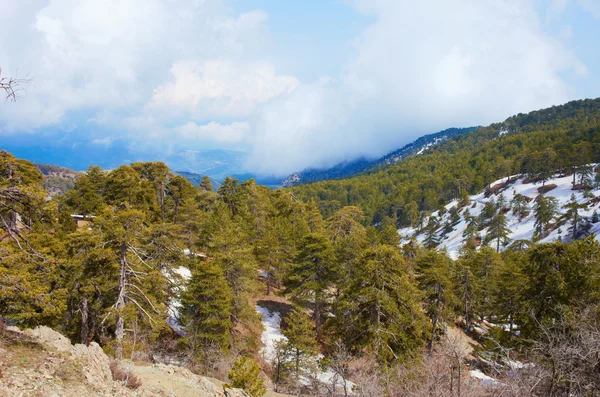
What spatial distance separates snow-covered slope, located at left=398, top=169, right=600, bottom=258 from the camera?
7262 cm

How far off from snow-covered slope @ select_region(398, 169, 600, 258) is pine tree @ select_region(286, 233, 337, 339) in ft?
144

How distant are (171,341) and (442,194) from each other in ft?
415

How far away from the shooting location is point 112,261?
14.5 m

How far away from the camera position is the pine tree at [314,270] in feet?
84.9

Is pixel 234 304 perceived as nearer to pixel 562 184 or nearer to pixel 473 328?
pixel 473 328

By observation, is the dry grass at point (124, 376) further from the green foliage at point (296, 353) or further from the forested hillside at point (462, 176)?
the forested hillside at point (462, 176)

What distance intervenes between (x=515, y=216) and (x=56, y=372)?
343ft

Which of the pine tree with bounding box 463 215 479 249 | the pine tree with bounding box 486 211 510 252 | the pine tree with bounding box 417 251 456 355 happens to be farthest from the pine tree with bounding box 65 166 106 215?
the pine tree with bounding box 463 215 479 249

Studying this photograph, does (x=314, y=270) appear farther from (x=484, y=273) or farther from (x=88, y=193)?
(x=88, y=193)

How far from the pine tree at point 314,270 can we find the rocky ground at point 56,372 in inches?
581

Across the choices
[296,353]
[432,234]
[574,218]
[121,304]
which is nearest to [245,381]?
[121,304]

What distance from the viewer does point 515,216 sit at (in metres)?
88.2

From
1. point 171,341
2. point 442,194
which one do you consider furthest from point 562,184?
point 171,341

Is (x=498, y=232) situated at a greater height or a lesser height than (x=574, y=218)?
lesser
